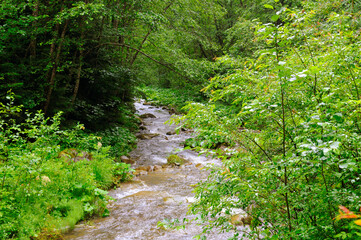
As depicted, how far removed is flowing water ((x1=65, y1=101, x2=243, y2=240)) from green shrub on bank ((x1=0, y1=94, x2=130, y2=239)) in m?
0.38

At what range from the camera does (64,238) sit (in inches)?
155

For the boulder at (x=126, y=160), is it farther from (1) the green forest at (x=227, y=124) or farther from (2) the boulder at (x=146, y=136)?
(2) the boulder at (x=146, y=136)

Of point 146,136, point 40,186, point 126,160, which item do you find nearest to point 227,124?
point 40,186

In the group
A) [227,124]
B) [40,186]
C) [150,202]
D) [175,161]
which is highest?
[227,124]

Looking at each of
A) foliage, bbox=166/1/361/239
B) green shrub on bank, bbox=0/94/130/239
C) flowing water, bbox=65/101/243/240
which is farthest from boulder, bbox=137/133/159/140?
foliage, bbox=166/1/361/239

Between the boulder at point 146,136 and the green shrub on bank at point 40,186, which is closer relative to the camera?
the green shrub on bank at point 40,186

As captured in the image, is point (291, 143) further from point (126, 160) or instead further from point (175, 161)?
point (126, 160)

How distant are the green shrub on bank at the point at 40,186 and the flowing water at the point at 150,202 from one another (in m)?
0.38

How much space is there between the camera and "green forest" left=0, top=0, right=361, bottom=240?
1.81 m

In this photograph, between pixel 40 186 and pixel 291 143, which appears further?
pixel 40 186

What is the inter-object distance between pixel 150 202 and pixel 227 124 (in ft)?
13.5

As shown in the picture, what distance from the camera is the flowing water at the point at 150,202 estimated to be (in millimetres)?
4242

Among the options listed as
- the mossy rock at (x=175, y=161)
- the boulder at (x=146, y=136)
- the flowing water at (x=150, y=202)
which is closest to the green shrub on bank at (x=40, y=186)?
the flowing water at (x=150, y=202)

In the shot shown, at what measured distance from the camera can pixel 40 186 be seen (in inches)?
164
